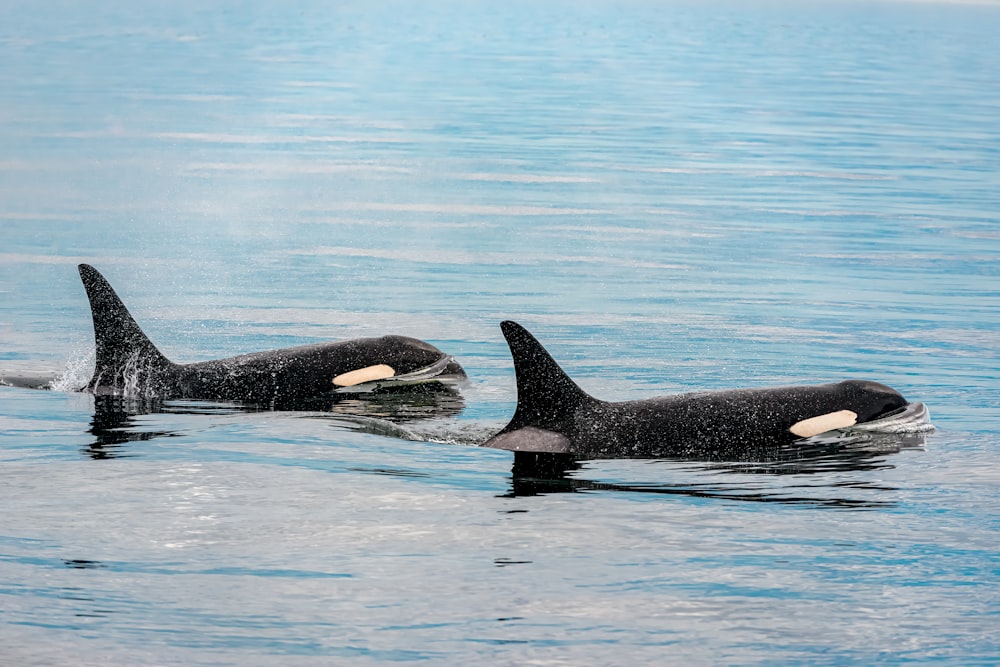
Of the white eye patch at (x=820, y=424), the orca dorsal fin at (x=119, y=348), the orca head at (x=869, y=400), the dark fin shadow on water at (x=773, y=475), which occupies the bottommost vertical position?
the dark fin shadow on water at (x=773, y=475)

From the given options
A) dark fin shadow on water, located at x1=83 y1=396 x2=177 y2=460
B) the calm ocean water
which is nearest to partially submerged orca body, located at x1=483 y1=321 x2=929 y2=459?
the calm ocean water

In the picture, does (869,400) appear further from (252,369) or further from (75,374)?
(75,374)

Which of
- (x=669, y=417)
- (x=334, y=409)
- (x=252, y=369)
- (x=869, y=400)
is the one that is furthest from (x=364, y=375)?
(x=869, y=400)

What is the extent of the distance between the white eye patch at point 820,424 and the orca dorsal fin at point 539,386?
1323 millimetres

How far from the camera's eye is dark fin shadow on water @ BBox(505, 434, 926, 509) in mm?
10008

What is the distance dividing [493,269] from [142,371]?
8254mm

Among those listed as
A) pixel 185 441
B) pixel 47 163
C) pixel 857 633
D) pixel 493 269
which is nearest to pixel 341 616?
pixel 857 633

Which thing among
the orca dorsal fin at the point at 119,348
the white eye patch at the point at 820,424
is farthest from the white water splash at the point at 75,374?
the white eye patch at the point at 820,424

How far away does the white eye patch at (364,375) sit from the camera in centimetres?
1282

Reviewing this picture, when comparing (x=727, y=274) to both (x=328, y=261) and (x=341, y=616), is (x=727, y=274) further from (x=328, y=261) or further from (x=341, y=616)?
(x=341, y=616)

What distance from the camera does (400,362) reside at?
13.2 metres

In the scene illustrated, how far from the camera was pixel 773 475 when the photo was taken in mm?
10430

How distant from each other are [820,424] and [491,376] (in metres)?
3.95

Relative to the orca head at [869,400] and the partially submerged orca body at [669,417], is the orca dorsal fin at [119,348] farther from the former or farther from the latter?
the orca head at [869,400]
